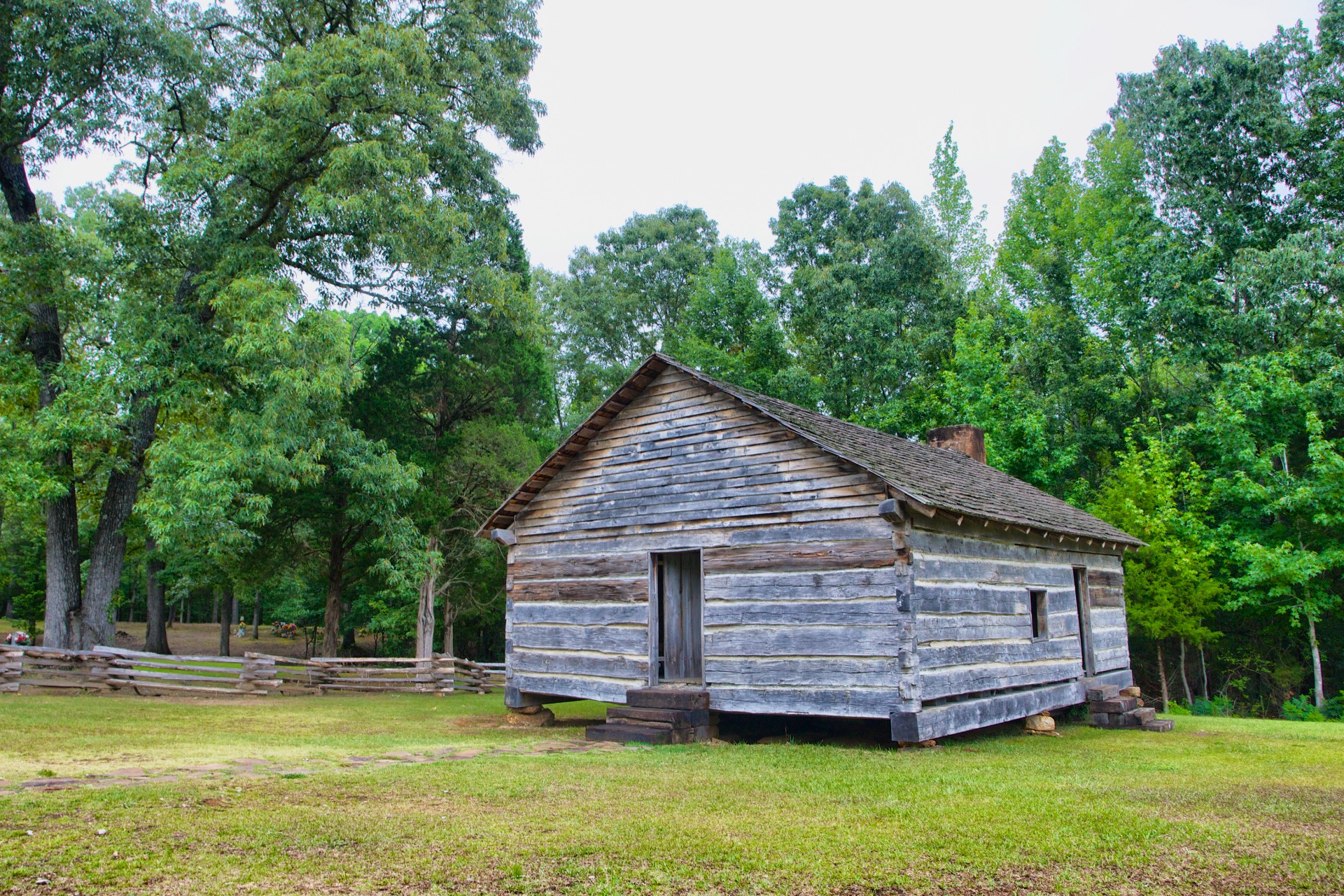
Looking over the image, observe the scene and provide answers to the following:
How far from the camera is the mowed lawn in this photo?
511 cm

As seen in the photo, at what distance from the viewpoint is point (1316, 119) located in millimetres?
26438

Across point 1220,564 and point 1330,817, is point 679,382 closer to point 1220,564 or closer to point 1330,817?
point 1330,817

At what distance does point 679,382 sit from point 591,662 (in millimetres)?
5037

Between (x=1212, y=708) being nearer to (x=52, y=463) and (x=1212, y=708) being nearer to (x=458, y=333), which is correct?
(x=458, y=333)

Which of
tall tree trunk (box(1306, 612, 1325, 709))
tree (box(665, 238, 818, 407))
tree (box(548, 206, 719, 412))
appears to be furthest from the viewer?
tree (box(548, 206, 719, 412))

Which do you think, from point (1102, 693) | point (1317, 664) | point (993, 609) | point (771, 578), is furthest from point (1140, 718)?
point (1317, 664)

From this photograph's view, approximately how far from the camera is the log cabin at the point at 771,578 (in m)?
11.9

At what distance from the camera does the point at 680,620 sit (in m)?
14.9

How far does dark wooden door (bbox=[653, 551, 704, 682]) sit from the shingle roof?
9.45 ft

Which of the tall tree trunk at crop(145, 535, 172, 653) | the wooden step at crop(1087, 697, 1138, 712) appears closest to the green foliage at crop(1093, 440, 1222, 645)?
the wooden step at crop(1087, 697, 1138, 712)

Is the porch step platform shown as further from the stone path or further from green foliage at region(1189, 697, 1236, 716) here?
the stone path

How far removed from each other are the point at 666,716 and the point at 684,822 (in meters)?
6.06

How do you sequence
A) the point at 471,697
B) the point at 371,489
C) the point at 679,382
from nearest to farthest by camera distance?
1. the point at 679,382
2. the point at 371,489
3. the point at 471,697

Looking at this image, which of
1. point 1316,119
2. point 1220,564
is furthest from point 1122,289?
point 1220,564
